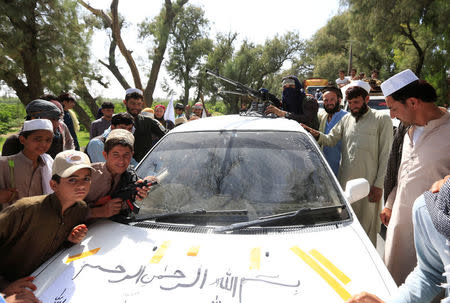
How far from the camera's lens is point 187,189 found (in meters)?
2.04

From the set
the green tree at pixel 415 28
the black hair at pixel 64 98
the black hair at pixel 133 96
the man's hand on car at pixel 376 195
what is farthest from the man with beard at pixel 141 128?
the green tree at pixel 415 28

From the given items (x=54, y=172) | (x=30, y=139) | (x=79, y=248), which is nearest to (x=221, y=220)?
(x=79, y=248)

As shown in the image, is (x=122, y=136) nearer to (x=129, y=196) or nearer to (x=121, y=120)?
(x=129, y=196)

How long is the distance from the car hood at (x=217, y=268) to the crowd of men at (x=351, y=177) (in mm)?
127

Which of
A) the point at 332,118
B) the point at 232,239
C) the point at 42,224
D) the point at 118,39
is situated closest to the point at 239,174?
the point at 232,239

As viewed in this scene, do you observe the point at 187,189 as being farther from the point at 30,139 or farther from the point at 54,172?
the point at 30,139

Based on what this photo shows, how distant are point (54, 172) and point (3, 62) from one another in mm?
8839

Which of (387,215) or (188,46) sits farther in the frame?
(188,46)

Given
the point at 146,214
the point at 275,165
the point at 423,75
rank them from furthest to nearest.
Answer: the point at 423,75
the point at 275,165
the point at 146,214

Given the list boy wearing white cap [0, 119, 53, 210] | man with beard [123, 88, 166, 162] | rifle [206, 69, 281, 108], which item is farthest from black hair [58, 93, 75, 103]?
boy wearing white cap [0, 119, 53, 210]

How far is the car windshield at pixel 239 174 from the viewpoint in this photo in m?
1.88

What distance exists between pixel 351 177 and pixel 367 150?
1.06 feet

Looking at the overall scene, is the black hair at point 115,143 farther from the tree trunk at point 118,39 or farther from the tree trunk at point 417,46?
the tree trunk at point 417,46

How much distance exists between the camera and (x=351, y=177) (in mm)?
3119
